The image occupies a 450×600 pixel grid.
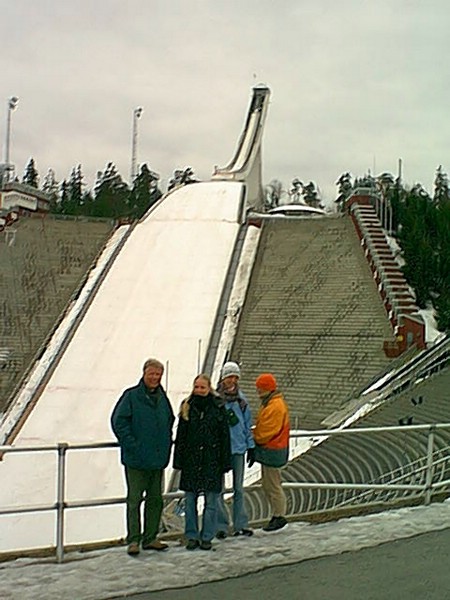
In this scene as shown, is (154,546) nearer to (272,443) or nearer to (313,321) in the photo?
(272,443)

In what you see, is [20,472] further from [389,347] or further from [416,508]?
[416,508]

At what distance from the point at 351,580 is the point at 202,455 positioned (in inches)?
50.2

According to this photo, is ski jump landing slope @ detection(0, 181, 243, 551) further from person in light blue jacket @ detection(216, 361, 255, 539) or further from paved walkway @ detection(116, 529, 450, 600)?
paved walkway @ detection(116, 529, 450, 600)

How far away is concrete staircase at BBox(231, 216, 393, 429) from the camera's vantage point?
2036 centimetres

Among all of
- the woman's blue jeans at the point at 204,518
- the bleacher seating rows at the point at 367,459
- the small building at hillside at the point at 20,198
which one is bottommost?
the bleacher seating rows at the point at 367,459

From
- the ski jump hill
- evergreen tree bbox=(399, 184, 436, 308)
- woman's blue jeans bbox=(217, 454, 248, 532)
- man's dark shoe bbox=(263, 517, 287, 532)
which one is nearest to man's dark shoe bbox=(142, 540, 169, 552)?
woman's blue jeans bbox=(217, 454, 248, 532)

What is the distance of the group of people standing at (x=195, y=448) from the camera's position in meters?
5.45

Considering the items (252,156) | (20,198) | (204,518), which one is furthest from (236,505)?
(252,156)

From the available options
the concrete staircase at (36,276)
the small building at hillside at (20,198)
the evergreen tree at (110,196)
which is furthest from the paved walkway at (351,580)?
the evergreen tree at (110,196)

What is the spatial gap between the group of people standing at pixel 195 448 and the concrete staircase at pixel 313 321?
486 inches

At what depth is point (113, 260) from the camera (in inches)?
1231

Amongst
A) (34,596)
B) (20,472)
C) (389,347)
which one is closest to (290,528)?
(34,596)

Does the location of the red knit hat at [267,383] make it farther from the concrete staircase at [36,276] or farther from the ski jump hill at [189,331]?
the concrete staircase at [36,276]

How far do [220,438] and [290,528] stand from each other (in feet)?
3.54
